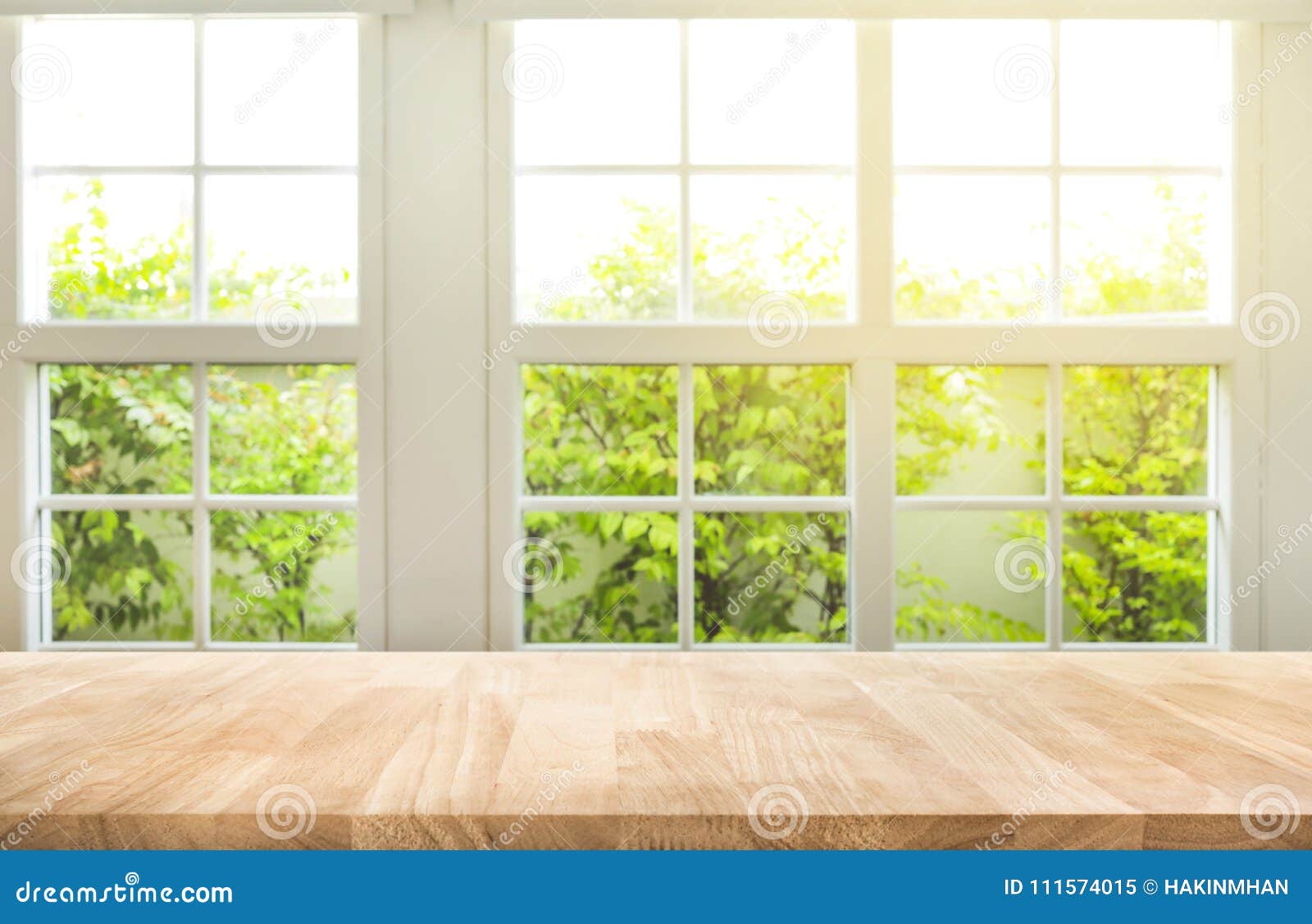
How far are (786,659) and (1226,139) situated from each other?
6.42 ft

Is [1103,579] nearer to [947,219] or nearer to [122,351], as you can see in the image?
[947,219]

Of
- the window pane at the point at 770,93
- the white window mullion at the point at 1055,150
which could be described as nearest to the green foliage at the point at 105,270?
the window pane at the point at 770,93

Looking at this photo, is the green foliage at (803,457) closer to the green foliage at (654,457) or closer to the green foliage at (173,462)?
the green foliage at (654,457)

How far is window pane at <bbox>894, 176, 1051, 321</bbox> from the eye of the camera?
7.77 feet

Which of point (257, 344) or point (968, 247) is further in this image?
point (968, 247)

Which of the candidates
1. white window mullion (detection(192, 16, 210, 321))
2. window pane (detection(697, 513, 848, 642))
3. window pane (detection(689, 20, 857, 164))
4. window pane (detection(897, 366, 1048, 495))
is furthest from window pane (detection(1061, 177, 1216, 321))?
white window mullion (detection(192, 16, 210, 321))

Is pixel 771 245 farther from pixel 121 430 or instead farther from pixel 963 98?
pixel 121 430

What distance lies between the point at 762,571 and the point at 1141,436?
0.99 meters

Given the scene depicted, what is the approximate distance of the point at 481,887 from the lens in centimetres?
59

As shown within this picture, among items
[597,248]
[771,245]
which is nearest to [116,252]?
[597,248]

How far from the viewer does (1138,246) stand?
7.83 ft

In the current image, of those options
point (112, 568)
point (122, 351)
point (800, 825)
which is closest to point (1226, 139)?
point (800, 825)

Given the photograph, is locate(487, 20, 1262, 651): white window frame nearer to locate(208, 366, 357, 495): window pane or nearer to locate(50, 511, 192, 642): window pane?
locate(208, 366, 357, 495): window pane

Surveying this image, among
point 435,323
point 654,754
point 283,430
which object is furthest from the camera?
point 283,430
